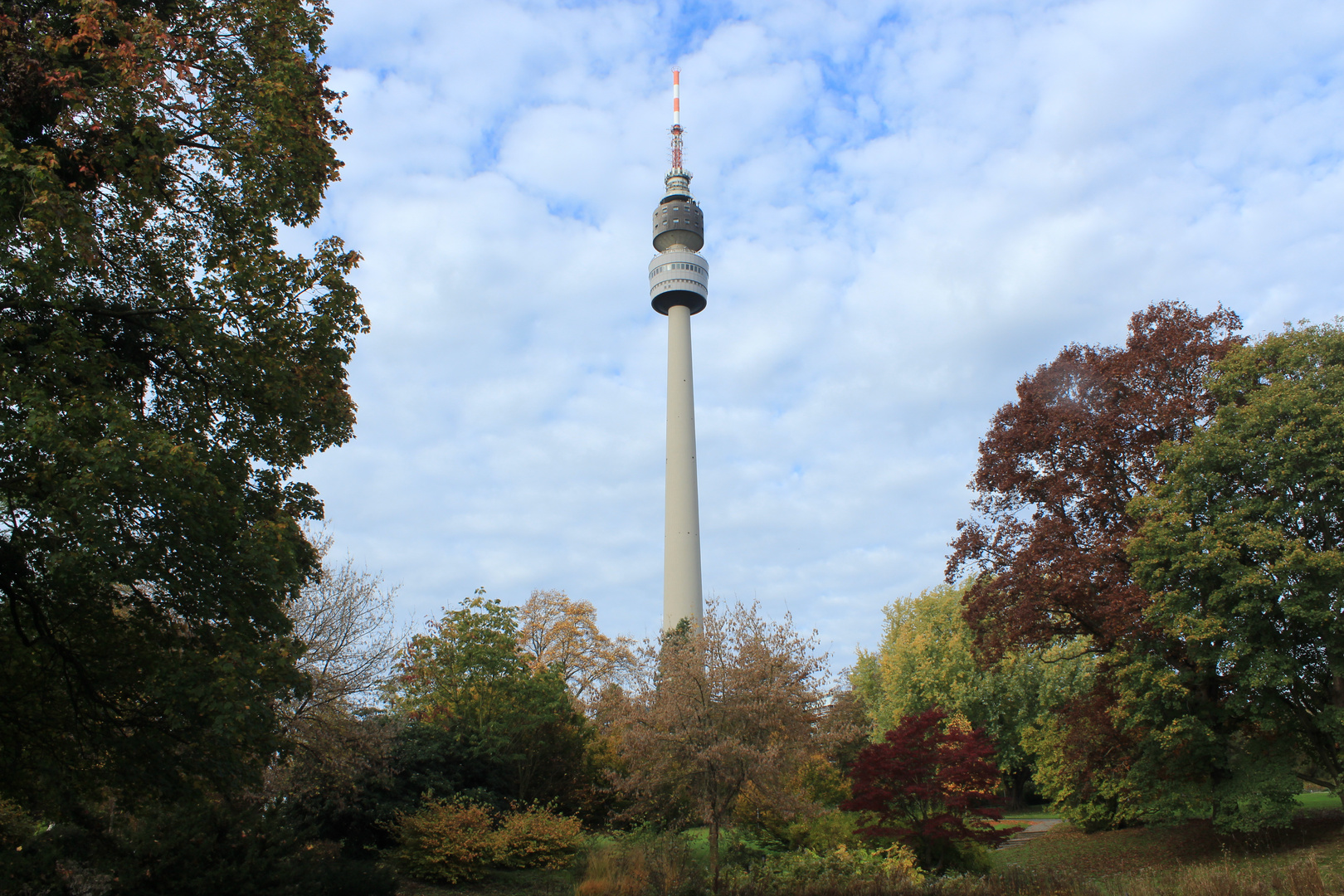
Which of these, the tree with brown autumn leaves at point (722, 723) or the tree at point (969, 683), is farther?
the tree at point (969, 683)

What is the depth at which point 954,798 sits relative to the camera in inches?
662

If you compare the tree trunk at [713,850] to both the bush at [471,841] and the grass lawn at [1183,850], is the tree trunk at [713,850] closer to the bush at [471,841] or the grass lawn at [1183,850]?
the bush at [471,841]

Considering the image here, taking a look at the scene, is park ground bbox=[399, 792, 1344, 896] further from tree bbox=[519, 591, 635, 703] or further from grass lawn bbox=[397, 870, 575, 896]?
tree bbox=[519, 591, 635, 703]

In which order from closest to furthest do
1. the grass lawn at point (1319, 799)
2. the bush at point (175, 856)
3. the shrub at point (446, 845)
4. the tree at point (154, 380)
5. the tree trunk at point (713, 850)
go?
the tree at point (154, 380), the bush at point (175, 856), the tree trunk at point (713, 850), the shrub at point (446, 845), the grass lawn at point (1319, 799)

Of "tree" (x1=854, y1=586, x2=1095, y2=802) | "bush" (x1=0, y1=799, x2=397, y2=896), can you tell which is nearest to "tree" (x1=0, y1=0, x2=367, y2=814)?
"bush" (x1=0, y1=799, x2=397, y2=896)

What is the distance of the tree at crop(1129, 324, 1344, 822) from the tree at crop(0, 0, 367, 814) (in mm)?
16478

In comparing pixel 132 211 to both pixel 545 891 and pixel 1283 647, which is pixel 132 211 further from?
pixel 1283 647

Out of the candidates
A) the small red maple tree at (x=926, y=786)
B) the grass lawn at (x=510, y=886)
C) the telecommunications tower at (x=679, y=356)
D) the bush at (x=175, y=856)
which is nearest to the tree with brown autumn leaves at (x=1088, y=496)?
the small red maple tree at (x=926, y=786)

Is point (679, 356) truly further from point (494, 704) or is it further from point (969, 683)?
point (494, 704)

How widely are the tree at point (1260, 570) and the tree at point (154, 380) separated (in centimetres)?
1648

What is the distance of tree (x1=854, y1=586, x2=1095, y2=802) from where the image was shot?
1420 inches

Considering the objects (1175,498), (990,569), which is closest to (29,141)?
(1175,498)

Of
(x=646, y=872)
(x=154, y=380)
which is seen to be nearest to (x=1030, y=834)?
(x=646, y=872)

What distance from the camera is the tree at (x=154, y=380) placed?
26.9ft
